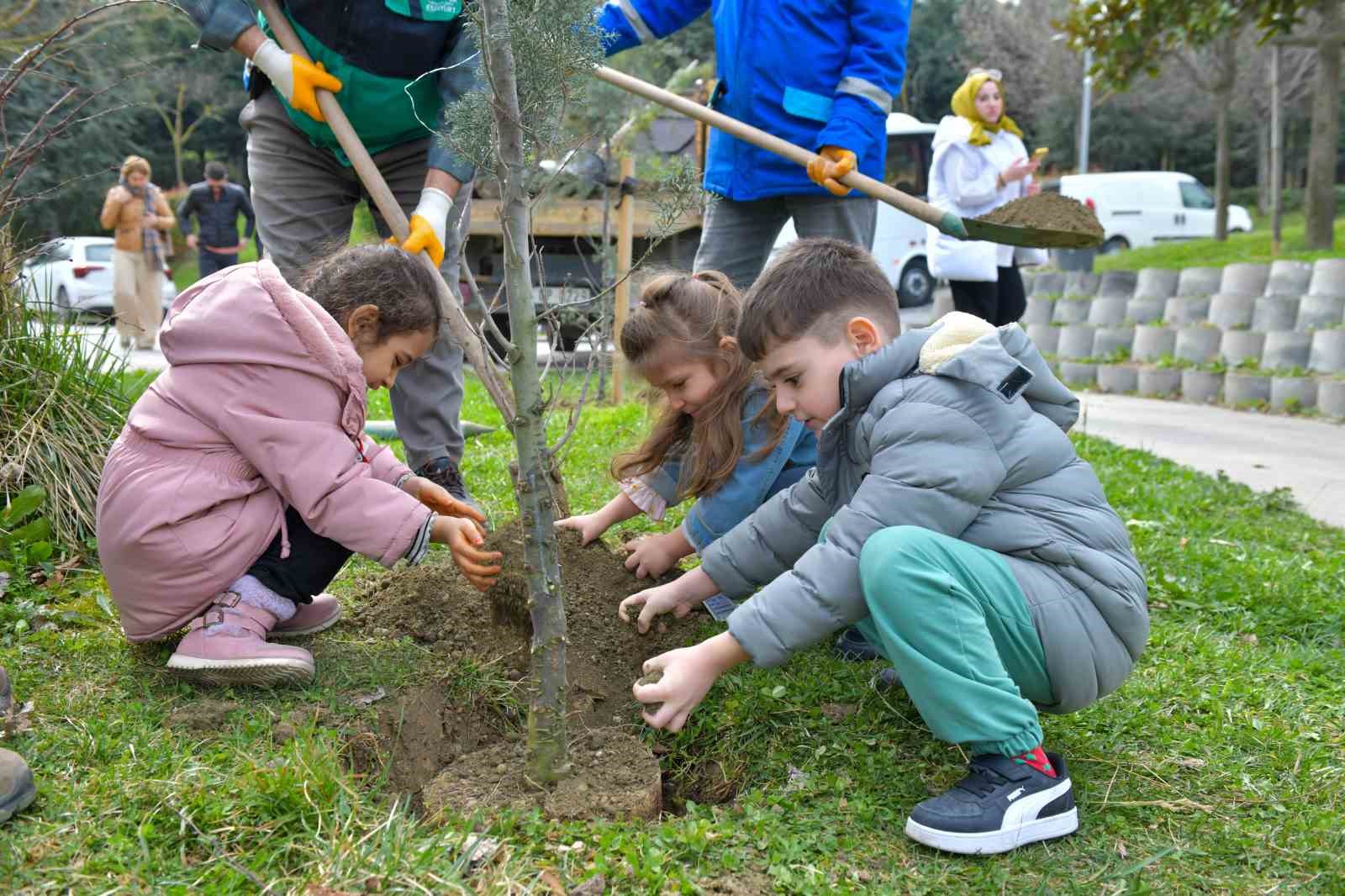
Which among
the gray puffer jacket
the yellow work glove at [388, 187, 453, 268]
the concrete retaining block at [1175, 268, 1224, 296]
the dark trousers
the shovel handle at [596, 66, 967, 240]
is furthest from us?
the dark trousers

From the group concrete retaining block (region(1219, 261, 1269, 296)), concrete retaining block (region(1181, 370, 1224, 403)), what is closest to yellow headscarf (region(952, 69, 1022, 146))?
concrete retaining block (region(1181, 370, 1224, 403))

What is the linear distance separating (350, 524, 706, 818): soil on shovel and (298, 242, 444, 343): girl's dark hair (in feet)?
1.85

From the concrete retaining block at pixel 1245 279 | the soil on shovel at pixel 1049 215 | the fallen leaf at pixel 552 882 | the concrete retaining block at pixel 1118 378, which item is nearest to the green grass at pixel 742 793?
the fallen leaf at pixel 552 882

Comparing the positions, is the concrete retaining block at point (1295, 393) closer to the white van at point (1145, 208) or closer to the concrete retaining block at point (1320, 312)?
the concrete retaining block at point (1320, 312)

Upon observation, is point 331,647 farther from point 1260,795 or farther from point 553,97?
point 1260,795

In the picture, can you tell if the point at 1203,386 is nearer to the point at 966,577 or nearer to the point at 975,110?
the point at 975,110

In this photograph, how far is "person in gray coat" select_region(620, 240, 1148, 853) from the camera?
6.22 ft

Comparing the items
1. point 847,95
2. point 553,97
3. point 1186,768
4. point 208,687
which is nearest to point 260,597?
point 208,687

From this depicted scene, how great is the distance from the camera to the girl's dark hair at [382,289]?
8.22 feet

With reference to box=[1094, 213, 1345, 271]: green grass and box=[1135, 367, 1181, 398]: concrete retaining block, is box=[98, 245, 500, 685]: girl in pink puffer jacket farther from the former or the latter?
box=[1094, 213, 1345, 271]: green grass

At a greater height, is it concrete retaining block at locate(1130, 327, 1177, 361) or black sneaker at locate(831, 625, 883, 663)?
concrete retaining block at locate(1130, 327, 1177, 361)

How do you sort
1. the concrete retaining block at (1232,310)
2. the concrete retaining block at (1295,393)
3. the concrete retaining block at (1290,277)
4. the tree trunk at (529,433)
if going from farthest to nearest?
the concrete retaining block at (1290,277) < the concrete retaining block at (1232,310) < the concrete retaining block at (1295,393) < the tree trunk at (529,433)

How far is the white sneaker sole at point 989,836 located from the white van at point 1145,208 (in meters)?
22.7

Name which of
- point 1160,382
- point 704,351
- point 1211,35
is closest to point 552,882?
point 704,351
